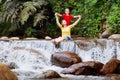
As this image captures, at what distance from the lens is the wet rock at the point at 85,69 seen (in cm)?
1105

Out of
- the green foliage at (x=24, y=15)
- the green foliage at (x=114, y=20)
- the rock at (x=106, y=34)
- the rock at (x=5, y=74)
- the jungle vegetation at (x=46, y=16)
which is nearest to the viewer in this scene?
the rock at (x=5, y=74)

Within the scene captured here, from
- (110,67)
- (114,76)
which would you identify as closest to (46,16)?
(110,67)

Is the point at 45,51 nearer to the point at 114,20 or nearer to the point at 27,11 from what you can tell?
the point at 114,20

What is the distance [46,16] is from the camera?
19.6 meters

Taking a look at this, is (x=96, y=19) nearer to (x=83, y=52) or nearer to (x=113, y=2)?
(x=113, y=2)

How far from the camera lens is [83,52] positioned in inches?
539

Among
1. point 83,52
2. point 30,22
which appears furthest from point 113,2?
point 83,52

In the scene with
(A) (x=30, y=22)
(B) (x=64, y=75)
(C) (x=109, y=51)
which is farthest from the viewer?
(A) (x=30, y=22)

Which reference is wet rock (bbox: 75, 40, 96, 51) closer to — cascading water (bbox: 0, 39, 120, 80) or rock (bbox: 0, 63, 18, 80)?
cascading water (bbox: 0, 39, 120, 80)

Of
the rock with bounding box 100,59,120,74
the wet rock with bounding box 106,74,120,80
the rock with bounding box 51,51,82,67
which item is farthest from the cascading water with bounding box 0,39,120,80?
the wet rock with bounding box 106,74,120,80

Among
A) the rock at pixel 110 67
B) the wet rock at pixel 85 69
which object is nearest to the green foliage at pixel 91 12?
the rock at pixel 110 67

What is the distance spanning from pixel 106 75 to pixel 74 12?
8.90 metres

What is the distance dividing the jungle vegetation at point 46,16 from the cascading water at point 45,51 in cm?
455

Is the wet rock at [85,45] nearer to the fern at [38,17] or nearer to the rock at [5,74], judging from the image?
the fern at [38,17]
